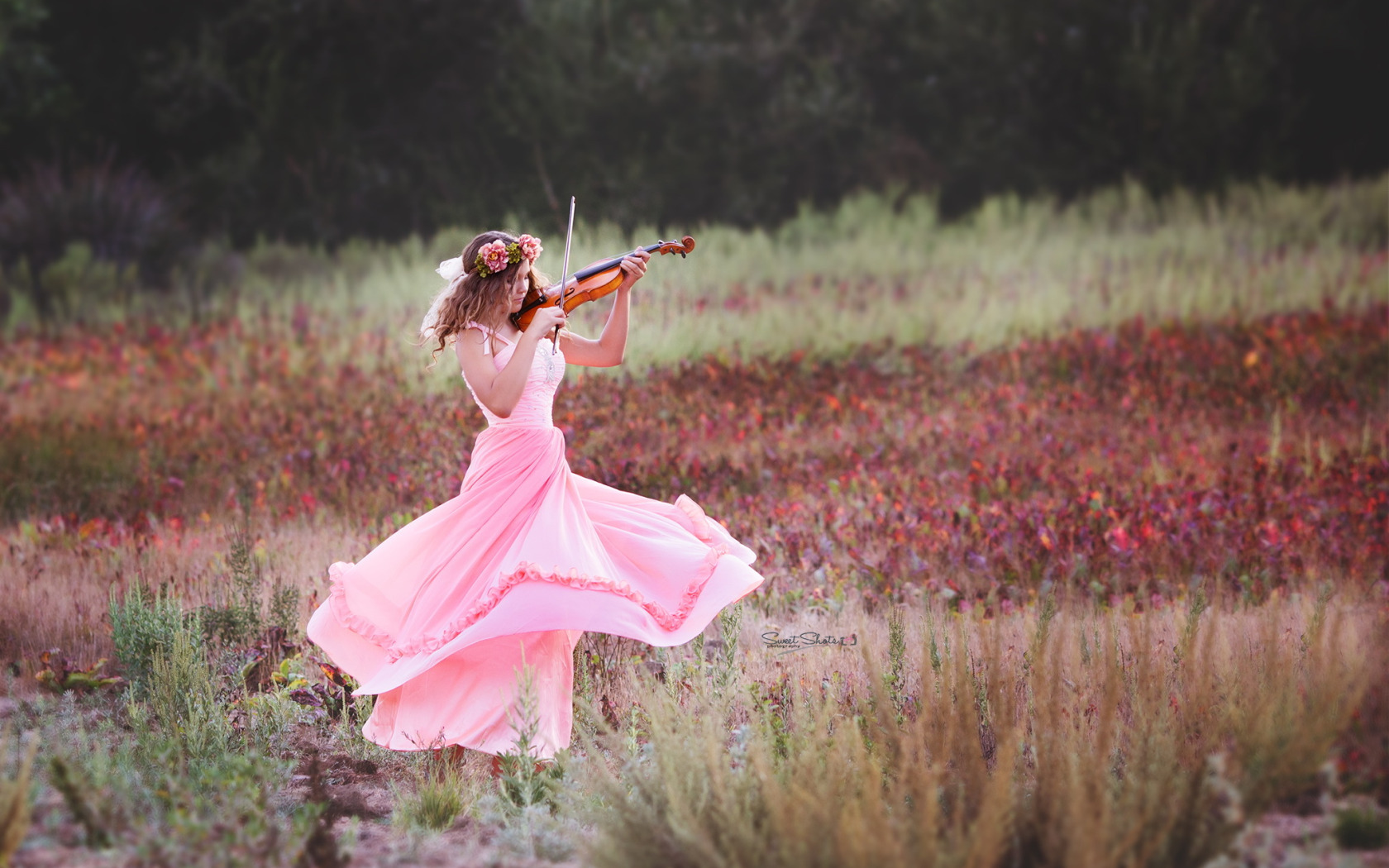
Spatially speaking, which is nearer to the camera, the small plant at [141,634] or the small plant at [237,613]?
the small plant at [141,634]

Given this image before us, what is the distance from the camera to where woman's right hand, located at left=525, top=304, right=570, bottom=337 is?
4.14 meters

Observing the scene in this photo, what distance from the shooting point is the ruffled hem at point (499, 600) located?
3953 mm

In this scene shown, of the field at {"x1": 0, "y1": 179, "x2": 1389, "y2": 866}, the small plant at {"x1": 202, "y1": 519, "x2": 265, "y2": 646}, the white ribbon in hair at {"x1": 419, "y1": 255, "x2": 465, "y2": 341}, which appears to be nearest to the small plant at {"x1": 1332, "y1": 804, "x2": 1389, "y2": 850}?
the field at {"x1": 0, "y1": 179, "x2": 1389, "y2": 866}

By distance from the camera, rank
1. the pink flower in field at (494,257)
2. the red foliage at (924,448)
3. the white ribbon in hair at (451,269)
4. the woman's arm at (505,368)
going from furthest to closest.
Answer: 1. the red foliage at (924,448)
2. the white ribbon in hair at (451,269)
3. the pink flower in field at (494,257)
4. the woman's arm at (505,368)

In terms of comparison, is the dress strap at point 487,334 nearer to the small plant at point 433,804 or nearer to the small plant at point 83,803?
the small plant at point 433,804

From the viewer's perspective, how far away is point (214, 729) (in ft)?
13.9

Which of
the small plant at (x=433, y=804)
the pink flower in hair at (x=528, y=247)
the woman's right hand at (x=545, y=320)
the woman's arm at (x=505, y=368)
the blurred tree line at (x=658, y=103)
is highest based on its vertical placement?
the blurred tree line at (x=658, y=103)

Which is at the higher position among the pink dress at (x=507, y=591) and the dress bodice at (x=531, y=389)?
the dress bodice at (x=531, y=389)

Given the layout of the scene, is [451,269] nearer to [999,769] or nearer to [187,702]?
[187,702]

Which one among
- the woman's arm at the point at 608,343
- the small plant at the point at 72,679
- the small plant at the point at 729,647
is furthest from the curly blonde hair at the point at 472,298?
the small plant at the point at 72,679

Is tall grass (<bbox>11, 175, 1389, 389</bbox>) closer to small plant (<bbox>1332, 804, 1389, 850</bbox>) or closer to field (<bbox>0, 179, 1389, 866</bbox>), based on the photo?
field (<bbox>0, 179, 1389, 866</bbox>)

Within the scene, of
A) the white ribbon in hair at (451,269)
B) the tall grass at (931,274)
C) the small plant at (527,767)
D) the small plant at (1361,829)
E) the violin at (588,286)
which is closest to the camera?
the small plant at (1361,829)

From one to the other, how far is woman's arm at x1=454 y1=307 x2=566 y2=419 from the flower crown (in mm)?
239

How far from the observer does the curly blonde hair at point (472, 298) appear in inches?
169
